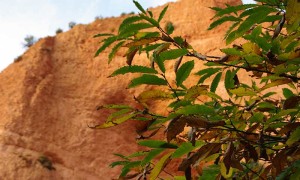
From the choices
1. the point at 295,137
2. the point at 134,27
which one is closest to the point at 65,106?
the point at 134,27

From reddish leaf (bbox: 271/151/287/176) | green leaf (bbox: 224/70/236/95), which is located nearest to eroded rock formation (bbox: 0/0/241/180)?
green leaf (bbox: 224/70/236/95)

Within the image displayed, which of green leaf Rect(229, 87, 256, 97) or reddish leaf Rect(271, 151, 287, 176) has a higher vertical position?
green leaf Rect(229, 87, 256, 97)

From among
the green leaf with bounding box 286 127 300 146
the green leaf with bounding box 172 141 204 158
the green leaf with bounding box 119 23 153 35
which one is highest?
the green leaf with bounding box 119 23 153 35

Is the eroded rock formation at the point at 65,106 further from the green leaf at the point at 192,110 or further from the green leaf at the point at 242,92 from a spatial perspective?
the green leaf at the point at 192,110

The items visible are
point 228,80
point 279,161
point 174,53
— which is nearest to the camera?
point 174,53

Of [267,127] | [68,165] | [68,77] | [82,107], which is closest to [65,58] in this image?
[68,77]

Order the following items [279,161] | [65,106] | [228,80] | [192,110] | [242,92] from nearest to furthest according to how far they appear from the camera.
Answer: [192,110] → [279,161] → [242,92] → [228,80] → [65,106]

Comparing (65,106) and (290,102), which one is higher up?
(65,106)

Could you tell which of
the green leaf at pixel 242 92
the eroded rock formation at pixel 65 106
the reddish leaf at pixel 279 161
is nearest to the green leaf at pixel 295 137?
the reddish leaf at pixel 279 161

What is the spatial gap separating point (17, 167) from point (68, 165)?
63.3 inches

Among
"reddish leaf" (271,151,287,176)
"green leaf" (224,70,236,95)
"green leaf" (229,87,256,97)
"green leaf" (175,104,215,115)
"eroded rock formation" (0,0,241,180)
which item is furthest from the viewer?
"eroded rock formation" (0,0,241,180)

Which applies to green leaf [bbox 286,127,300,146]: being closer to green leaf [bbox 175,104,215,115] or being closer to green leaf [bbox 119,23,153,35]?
green leaf [bbox 175,104,215,115]

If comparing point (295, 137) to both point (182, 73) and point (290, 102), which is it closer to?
point (290, 102)

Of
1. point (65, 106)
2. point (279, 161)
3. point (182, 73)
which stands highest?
point (65, 106)
